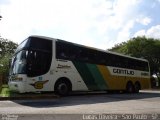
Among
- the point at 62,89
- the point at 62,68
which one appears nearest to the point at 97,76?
the point at 62,68

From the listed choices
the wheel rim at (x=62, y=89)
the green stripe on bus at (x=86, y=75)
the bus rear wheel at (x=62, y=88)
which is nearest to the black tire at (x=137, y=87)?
the green stripe on bus at (x=86, y=75)

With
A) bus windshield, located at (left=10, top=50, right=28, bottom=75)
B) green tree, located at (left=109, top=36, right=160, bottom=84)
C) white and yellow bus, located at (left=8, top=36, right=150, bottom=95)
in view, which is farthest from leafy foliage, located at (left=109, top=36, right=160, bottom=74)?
bus windshield, located at (left=10, top=50, right=28, bottom=75)

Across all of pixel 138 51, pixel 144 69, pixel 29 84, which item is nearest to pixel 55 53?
pixel 29 84

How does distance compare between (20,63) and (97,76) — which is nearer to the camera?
(20,63)

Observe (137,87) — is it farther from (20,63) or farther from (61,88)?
(20,63)

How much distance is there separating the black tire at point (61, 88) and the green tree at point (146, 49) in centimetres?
3817

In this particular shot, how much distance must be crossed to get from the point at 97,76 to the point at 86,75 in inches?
52.3

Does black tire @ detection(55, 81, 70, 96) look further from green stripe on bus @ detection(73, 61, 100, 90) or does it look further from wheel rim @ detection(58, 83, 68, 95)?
green stripe on bus @ detection(73, 61, 100, 90)

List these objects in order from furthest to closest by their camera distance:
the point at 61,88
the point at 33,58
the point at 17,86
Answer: the point at 61,88 < the point at 33,58 < the point at 17,86

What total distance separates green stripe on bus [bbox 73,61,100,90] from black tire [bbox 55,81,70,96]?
1.51m

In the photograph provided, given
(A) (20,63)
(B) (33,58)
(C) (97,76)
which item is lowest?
(C) (97,76)

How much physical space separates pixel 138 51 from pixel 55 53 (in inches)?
1589

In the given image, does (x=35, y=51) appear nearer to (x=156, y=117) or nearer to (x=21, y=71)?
(x=21, y=71)

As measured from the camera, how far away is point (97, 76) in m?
21.5
